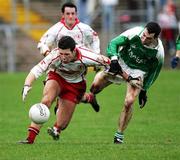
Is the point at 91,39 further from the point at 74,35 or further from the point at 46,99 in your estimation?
the point at 46,99

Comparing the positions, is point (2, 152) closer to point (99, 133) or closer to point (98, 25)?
point (99, 133)

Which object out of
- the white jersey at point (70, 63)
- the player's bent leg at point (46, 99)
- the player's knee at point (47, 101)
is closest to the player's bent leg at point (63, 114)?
the player's bent leg at point (46, 99)

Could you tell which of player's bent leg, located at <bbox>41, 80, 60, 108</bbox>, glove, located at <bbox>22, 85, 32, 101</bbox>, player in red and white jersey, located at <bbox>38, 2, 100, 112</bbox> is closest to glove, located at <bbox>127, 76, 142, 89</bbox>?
player's bent leg, located at <bbox>41, 80, 60, 108</bbox>

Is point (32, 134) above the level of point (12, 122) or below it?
above

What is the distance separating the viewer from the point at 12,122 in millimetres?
21969

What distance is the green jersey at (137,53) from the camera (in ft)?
53.5

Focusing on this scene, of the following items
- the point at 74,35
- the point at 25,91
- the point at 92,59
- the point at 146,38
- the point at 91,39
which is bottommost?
the point at 91,39

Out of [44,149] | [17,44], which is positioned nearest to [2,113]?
[44,149]

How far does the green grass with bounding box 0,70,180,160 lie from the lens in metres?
14.0

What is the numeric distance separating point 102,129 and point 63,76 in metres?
4.52

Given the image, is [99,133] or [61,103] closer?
[61,103]

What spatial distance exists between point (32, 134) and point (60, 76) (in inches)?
50.4

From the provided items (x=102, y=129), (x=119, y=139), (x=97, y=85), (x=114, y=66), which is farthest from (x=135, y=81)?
(x=102, y=129)

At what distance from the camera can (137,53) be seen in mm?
16578
